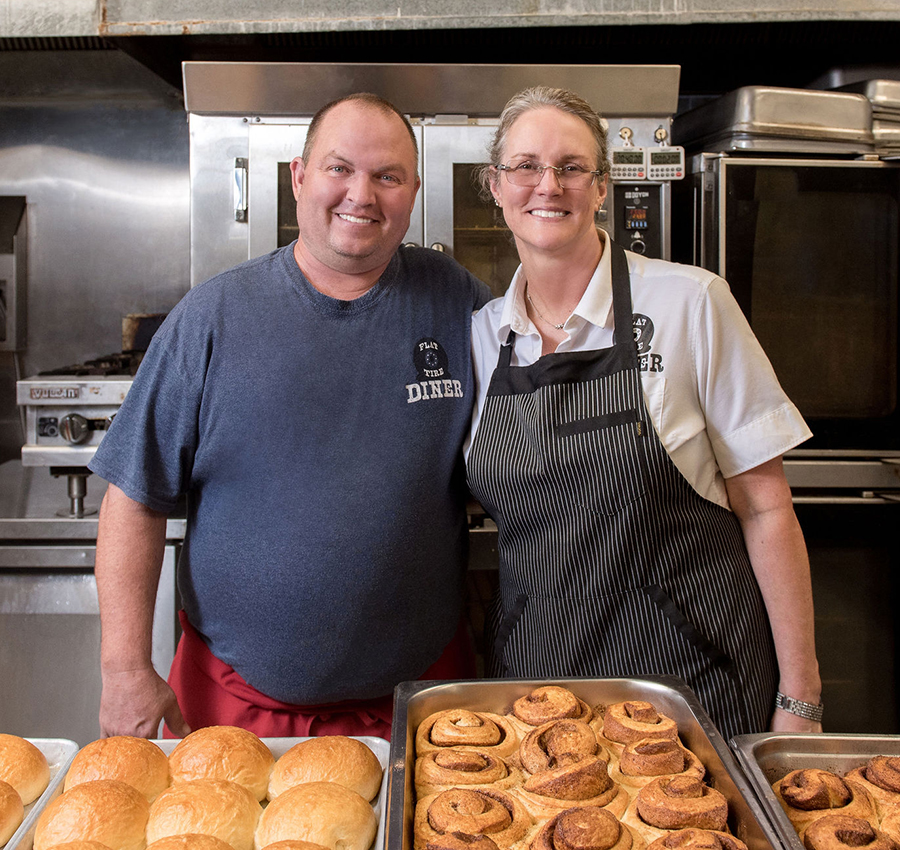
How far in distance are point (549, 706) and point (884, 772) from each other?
353mm

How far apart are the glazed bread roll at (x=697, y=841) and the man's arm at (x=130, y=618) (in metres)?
0.96

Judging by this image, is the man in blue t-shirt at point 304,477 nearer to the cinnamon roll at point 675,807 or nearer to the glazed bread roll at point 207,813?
the glazed bread roll at point 207,813

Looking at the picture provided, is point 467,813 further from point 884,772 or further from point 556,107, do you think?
point 556,107

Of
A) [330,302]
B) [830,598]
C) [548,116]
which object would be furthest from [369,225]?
[830,598]

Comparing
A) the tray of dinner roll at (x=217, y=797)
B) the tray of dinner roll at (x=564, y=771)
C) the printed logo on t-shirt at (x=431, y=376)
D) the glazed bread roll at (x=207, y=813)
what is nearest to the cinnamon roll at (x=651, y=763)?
the tray of dinner roll at (x=564, y=771)

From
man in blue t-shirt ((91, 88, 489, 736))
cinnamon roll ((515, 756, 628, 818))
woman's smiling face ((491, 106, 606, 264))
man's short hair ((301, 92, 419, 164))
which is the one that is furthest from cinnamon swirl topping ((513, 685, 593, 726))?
man's short hair ((301, 92, 419, 164))

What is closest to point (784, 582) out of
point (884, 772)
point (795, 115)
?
point (884, 772)

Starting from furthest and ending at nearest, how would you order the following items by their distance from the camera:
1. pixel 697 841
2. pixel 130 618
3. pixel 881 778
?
pixel 130 618 < pixel 881 778 < pixel 697 841

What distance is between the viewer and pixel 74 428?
2223 mm

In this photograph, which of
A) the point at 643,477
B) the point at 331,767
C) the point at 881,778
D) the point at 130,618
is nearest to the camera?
the point at 881,778

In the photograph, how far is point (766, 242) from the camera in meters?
2.39

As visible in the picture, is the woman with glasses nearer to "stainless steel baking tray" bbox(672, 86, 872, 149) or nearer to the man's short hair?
the man's short hair

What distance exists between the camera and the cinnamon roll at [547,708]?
97 centimetres

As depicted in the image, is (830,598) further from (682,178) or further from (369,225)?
(369,225)
